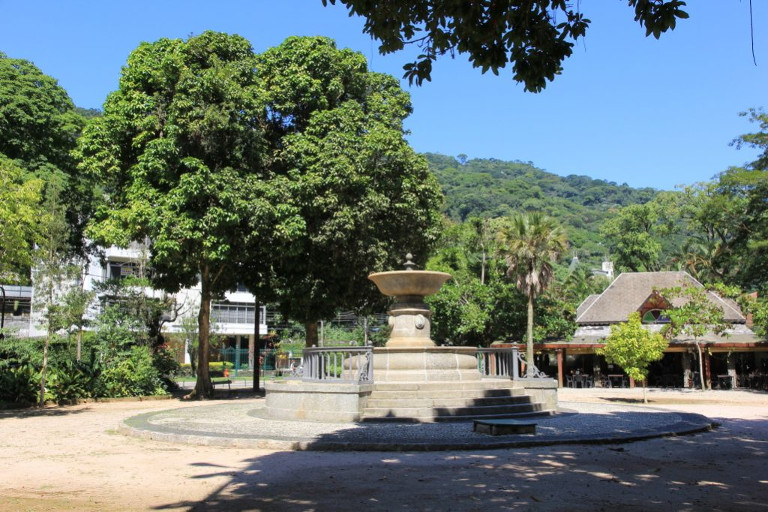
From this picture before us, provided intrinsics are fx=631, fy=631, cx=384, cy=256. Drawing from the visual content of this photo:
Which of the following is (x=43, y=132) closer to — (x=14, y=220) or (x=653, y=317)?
(x=14, y=220)

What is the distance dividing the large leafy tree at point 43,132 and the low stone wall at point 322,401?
59.4ft

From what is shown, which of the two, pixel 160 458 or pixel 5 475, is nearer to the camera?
pixel 5 475

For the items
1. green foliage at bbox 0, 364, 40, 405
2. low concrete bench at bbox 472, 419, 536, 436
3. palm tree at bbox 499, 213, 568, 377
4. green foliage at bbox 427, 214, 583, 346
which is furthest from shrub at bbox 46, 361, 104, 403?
palm tree at bbox 499, 213, 568, 377

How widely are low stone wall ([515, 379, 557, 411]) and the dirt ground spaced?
461 centimetres

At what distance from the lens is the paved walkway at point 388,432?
34.2 feet

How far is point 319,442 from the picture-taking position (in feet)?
34.4

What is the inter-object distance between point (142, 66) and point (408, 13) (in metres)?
18.1

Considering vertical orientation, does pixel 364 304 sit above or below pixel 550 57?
below

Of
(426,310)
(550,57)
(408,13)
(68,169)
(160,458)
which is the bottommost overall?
(160,458)

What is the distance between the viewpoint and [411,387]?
14.7m

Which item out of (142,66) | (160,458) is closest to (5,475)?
(160,458)

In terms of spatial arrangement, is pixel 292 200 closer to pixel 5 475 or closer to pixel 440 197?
pixel 440 197

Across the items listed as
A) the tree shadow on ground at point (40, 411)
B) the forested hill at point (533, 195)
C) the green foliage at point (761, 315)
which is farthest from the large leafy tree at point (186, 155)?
the forested hill at point (533, 195)

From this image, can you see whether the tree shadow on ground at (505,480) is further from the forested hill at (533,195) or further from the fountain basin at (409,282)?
the forested hill at (533,195)
